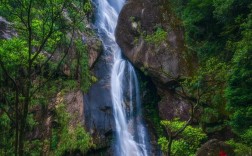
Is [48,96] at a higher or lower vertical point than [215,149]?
higher

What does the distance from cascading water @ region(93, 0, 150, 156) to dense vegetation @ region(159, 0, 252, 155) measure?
14.4ft

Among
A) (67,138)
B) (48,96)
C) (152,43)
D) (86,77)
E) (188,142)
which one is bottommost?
Result: (188,142)

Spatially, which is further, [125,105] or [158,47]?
[125,105]

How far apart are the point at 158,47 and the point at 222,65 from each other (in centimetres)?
692

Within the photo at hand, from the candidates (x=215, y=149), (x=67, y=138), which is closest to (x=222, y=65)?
(x=215, y=149)

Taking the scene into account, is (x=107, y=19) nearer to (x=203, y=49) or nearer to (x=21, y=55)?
(x=203, y=49)

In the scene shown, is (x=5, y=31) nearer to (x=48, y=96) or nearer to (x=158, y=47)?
(x=48, y=96)

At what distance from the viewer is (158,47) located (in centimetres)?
1675

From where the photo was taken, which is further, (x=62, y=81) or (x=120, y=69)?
(x=120, y=69)

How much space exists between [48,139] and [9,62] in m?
7.96

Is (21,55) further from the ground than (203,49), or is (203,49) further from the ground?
(203,49)

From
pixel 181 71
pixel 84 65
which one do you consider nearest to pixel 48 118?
pixel 84 65

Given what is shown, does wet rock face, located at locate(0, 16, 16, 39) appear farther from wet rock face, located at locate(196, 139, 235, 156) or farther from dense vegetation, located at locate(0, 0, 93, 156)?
wet rock face, located at locate(196, 139, 235, 156)

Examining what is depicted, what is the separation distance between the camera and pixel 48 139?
50.6 ft
